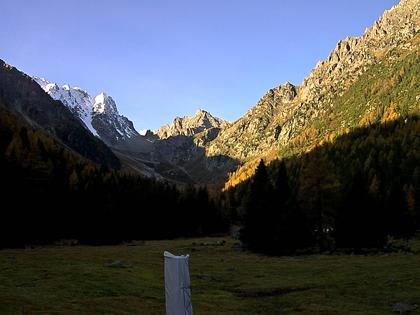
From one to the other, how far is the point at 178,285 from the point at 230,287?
2624cm

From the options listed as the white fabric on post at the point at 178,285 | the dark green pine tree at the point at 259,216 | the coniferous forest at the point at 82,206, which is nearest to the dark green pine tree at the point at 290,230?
the dark green pine tree at the point at 259,216

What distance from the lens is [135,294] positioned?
33.6 metres

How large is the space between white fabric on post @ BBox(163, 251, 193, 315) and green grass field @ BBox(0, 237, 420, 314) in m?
11.9

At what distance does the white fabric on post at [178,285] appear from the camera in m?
15.1

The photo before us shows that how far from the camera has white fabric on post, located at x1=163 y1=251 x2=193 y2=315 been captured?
49.5 feet

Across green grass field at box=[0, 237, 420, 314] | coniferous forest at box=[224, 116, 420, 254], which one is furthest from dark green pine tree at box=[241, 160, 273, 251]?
green grass field at box=[0, 237, 420, 314]

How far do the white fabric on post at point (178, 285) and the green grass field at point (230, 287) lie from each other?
11.9m

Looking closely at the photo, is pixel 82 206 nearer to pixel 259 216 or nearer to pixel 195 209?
pixel 195 209

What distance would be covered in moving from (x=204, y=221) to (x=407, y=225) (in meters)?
56.2

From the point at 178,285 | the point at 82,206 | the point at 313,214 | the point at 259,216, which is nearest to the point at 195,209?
the point at 82,206

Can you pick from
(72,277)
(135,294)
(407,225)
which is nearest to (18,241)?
(72,277)

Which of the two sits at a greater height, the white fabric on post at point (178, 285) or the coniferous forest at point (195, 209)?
the coniferous forest at point (195, 209)

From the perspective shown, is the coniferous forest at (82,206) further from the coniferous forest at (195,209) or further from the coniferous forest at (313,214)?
the coniferous forest at (313,214)

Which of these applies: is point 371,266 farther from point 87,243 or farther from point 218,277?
point 87,243
